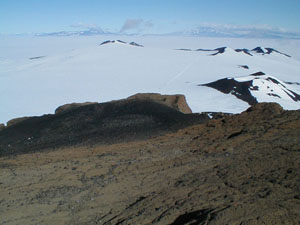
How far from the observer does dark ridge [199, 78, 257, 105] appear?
28.9 meters

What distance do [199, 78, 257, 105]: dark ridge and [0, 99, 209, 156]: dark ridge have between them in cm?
1599

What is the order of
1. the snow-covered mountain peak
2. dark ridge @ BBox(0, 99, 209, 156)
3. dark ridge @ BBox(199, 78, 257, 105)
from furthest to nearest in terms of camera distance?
1. dark ridge @ BBox(199, 78, 257, 105)
2. the snow-covered mountain peak
3. dark ridge @ BBox(0, 99, 209, 156)

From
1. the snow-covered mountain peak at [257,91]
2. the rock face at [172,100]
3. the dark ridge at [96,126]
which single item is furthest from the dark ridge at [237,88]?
the dark ridge at [96,126]

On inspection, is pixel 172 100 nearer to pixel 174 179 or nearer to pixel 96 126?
pixel 96 126

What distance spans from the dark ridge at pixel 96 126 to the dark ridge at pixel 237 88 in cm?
1599

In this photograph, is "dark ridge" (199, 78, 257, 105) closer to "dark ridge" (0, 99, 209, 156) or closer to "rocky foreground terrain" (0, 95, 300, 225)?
"dark ridge" (0, 99, 209, 156)

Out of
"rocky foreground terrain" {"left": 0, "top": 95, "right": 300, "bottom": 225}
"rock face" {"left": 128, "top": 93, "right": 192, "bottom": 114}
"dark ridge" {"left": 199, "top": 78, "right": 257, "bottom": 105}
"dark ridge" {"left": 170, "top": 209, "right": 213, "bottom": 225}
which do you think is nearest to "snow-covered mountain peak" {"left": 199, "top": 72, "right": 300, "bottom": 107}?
"dark ridge" {"left": 199, "top": 78, "right": 257, "bottom": 105}

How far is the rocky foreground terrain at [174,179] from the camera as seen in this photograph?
14.8ft

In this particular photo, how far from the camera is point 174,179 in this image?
239 inches

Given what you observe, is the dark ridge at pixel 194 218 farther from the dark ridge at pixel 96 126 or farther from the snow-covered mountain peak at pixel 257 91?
the snow-covered mountain peak at pixel 257 91

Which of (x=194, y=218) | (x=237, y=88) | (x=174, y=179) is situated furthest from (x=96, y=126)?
(x=237, y=88)

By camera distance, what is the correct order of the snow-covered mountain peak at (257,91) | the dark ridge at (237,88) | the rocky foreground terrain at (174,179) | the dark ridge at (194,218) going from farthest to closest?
the dark ridge at (237,88)
the snow-covered mountain peak at (257,91)
the rocky foreground terrain at (174,179)
the dark ridge at (194,218)

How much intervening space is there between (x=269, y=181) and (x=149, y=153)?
3.36 m

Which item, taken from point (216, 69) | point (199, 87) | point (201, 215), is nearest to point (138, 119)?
point (201, 215)
